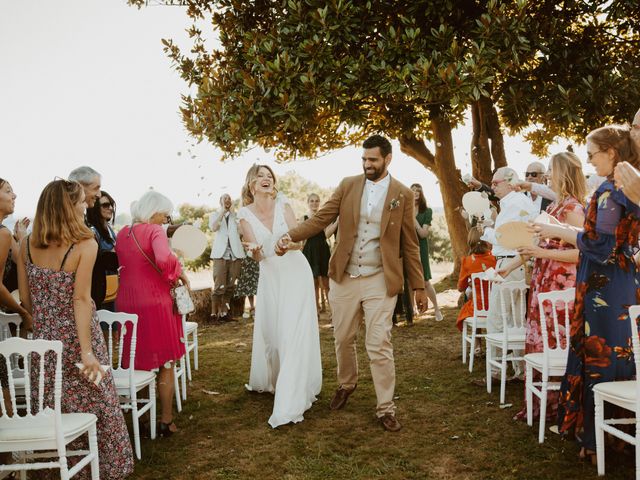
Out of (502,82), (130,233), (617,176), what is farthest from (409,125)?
(617,176)

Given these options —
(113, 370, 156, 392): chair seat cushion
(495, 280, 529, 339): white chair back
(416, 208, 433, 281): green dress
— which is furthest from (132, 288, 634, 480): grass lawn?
(416, 208, 433, 281): green dress

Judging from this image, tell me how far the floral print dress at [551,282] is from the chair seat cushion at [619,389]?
819 millimetres

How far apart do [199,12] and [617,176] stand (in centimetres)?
862

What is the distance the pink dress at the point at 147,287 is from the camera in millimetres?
4301

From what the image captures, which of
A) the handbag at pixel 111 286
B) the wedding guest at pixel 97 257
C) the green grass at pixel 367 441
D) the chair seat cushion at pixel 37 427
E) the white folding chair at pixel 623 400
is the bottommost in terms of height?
the green grass at pixel 367 441

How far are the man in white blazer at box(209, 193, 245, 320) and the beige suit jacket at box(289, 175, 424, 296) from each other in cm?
518

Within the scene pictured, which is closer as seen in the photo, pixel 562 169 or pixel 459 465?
pixel 459 465

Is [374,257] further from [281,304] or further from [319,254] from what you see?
[319,254]

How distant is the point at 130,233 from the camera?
4332mm

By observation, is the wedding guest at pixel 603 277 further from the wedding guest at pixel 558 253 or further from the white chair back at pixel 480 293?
the white chair back at pixel 480 293

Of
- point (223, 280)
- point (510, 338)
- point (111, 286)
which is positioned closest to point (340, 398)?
point (510, 338)

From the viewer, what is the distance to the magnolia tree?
7348mm

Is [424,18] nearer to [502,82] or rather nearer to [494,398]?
[502,82]

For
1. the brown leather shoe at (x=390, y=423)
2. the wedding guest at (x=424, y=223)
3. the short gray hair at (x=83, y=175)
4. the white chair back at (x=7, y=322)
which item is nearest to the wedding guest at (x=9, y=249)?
the white chair back at (x=7, y=322)
